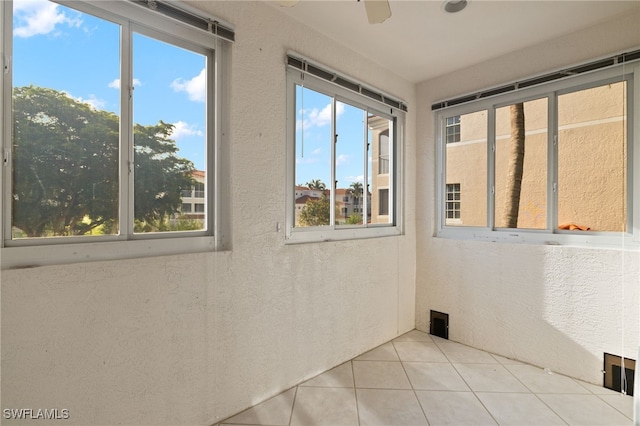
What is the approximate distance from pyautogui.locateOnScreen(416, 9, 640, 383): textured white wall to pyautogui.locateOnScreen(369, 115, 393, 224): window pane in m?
0.39


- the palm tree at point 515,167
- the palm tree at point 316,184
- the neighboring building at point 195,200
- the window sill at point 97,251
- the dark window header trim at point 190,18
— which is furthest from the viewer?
the palm tree at point 515,167

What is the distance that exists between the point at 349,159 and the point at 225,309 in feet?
5.31

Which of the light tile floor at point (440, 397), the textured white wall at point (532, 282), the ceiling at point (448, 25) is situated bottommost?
the light tile floor at point (440, 397)

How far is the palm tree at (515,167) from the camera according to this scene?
8.41ft

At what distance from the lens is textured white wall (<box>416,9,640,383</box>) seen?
2025 millimetres

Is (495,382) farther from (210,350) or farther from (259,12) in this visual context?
(259,12)

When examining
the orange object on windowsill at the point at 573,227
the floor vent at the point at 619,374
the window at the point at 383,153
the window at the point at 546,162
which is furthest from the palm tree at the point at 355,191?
the floor vent at the point at 619,374

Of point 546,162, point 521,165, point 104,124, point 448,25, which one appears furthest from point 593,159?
point 104,124

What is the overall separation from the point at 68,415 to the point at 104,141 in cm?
127

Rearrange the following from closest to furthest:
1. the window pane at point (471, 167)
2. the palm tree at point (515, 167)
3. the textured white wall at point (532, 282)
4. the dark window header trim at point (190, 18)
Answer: the dark window header trim at point (190, 18) < the textured white wall at point (532, 282) < the palm tree at point (515, 167) < the window pane at point (471, 167)

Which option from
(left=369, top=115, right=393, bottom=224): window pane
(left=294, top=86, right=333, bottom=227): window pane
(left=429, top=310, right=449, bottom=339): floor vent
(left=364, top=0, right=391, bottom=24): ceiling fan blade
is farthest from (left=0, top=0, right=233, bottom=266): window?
(left=429, top=310, right=449, bottom=339): floor vent

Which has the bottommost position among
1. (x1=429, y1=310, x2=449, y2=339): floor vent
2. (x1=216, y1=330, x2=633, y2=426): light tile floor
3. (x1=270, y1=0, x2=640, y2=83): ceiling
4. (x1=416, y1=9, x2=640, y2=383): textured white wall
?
(x1=216, y1=330, x2=633, y2=426): light tile floor

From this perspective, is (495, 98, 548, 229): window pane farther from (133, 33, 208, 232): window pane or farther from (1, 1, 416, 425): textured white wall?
(133, 33, 208, 232): window pane

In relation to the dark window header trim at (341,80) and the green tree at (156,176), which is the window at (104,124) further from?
the dark window header trim at (341,80)
